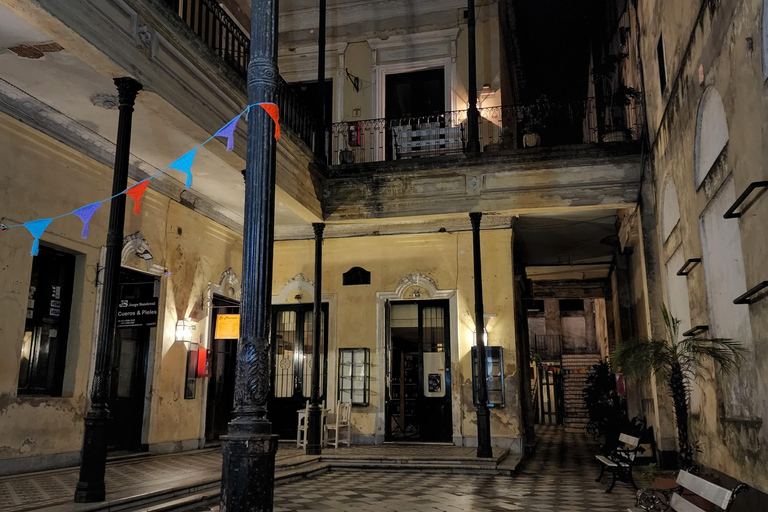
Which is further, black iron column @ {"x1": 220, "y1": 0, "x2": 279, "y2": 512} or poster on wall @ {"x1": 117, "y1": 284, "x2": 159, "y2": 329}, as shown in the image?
poster on wall @ {"x1": 117, "y1": 284, "x2": 159, "y2": 329}

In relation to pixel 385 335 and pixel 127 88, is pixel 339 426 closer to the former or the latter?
pixel 385 335

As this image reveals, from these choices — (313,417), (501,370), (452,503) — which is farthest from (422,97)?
(452,503)

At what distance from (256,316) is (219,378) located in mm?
9085

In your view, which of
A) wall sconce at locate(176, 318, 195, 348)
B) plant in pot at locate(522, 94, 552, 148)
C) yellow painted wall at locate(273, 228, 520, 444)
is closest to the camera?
wall sconce at locate(176, 318, 195, 348)

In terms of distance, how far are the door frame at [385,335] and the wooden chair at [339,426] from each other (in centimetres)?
64

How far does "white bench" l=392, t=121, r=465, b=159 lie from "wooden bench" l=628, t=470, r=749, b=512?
7.59 metres

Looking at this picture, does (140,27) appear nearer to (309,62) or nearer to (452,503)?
(452,503)

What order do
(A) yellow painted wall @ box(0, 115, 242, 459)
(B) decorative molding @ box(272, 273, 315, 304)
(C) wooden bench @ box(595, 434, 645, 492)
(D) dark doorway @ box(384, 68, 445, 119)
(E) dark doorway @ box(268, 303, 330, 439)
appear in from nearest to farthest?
1. (A) yellow painted wall @ box(0, 115, 242, 459)
2. (C) wooden bench @ box(595, 434, 645, 492)
3. (E) dark doorway @ box(268, 303, 330, 439)
4. (B) decorative molding @ box(272, 273, 315, 304)
5. (D) dark doorway @ box(384, 68, 445, 119)

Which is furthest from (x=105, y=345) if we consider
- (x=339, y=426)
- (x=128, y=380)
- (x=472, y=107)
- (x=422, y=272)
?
(x=422, y=272)

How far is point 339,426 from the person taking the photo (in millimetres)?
11234

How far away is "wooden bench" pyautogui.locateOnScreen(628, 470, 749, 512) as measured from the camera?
140 inches

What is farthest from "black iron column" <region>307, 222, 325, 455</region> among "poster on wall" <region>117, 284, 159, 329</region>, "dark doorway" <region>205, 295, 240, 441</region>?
"poster on wall" <region>117, 284, 159, 329</region>

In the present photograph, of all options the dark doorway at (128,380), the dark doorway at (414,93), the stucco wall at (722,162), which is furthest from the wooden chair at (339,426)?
the dark doorway at (414,93)

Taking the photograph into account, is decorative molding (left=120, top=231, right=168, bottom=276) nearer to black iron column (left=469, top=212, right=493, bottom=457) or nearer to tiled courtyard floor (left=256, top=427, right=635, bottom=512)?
tiled courtyard floor (left=256, top=427, right=635, bottom=512)
